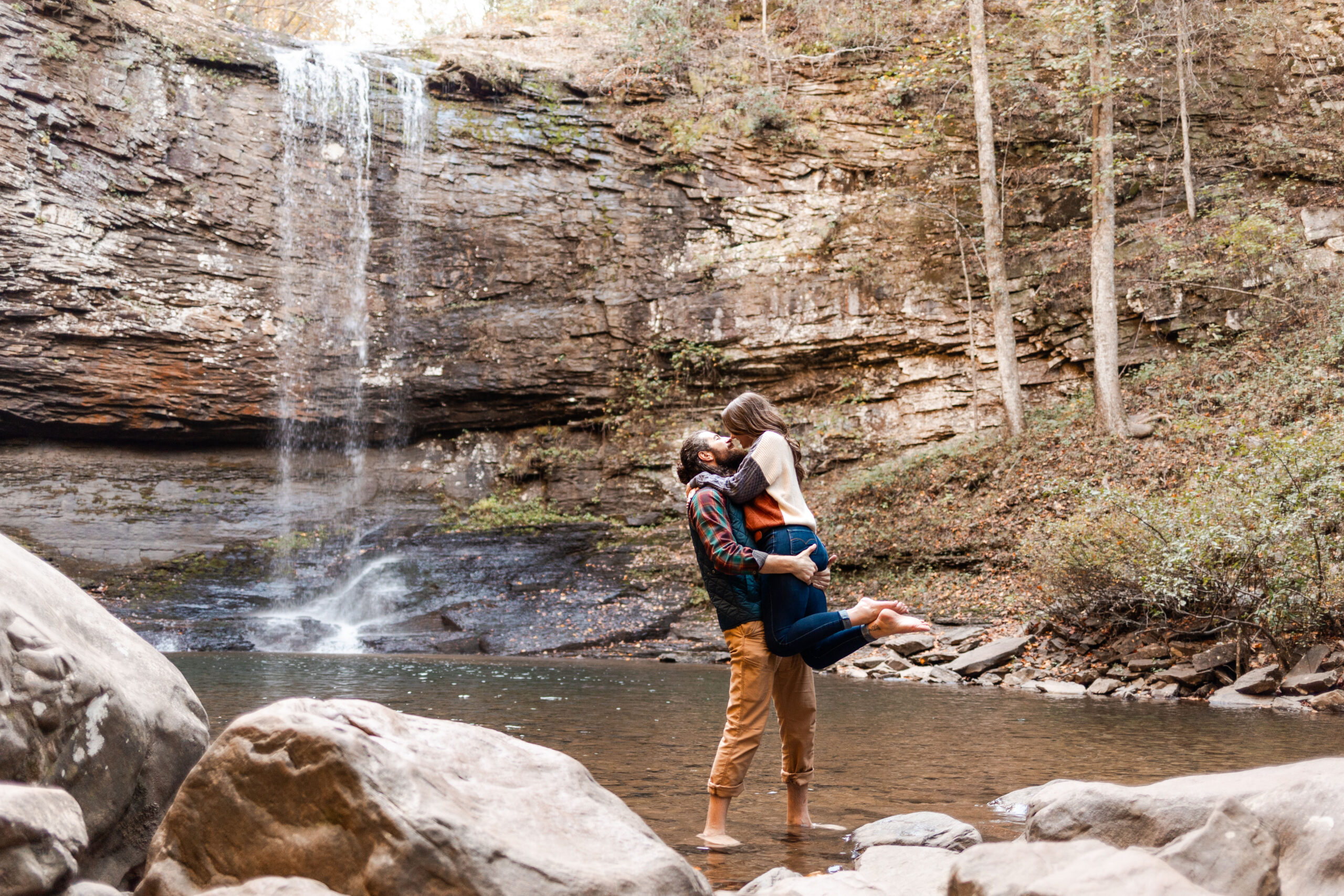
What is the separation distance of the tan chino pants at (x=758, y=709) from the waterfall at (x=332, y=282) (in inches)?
679

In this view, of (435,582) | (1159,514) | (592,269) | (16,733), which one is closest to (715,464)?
(16,733)

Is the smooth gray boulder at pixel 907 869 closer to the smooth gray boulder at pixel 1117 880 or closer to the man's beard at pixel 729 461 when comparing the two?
the smooth gray boulder at pixel 1117 880

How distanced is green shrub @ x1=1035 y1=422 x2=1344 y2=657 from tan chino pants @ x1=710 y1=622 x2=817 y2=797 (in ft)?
20.0

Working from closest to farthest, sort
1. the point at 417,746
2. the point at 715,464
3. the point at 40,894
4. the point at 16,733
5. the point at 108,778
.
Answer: the point at 40,894, the point at 16,733, the point at 417,746, the point at 108,778, the point at 715,464

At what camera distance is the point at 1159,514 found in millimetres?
8828

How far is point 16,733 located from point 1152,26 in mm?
20474

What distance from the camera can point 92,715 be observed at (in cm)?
245

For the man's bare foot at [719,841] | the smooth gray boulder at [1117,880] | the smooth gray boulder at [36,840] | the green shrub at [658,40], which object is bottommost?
the man's bare foot at [719,841]

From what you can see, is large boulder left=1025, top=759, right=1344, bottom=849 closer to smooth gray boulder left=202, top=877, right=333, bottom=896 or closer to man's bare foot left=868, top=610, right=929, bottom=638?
man's bare foot left=868, top=610, right=929, bottom=638

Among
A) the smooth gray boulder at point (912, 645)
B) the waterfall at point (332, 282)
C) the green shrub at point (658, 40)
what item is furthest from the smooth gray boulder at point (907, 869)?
the green shrub at point (658, 40)

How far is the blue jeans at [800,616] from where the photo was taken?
338 cm

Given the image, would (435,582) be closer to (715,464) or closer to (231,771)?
(715,464)

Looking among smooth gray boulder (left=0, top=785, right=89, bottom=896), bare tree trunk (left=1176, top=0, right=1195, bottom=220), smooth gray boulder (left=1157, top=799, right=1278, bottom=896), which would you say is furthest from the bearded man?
bare tree trunk (left=1176, top=0, right=1195, bottom=220)

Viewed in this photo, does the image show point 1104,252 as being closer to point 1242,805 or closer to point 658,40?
point 658,40
